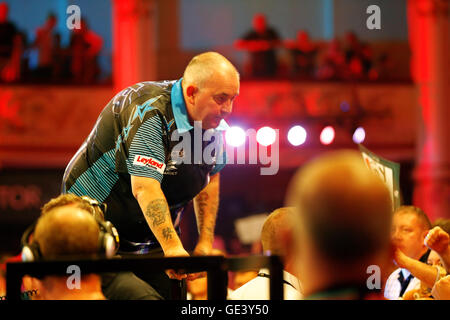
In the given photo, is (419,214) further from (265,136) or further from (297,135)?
(297,135)

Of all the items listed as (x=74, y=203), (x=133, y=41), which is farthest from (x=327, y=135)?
(x=74, y=203)

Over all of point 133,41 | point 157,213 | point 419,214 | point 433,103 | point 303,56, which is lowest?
point 419,214

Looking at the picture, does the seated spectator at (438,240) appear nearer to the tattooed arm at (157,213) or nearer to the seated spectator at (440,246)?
the seated spectator at (440,246)

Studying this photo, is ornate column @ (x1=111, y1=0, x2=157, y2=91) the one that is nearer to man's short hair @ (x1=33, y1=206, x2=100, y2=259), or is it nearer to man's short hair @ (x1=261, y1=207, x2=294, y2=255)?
man's short hair @ (x1=261, y1=207, x2=294, y2=255)

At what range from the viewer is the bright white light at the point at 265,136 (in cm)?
1135

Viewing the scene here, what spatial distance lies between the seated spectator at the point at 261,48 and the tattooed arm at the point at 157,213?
10380 millimetres

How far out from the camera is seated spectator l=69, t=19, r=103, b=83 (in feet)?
40.9

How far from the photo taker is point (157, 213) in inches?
108

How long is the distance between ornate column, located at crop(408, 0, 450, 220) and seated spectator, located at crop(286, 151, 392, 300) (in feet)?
38.8

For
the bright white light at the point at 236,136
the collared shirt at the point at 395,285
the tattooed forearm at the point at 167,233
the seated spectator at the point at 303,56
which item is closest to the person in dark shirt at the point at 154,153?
the tattooed forearm at the point at 167,233

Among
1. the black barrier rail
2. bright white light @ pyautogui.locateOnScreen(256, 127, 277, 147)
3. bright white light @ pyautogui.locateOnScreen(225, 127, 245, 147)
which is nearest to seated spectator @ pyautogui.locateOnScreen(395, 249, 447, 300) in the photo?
the black barrier rail

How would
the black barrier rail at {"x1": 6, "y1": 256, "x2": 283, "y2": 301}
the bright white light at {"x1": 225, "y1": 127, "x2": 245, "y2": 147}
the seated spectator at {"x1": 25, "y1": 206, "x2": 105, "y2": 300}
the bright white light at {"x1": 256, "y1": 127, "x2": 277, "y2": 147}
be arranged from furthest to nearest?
the bright white light at {"x1": 256, "y1": 127, "x2": 277, "y2": 147}
the bright white light at {"x1": 225, "y1": 127, "x2": 245, "y2": 147}
the seated spectator at {"x1": 25, "y1": 206, "x2": 105, "y2": 300}
the black barrier rail at {"x1": 6, "y1": 256, "x2": 283, "y2": 301}

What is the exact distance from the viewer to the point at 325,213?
1305 millimetres

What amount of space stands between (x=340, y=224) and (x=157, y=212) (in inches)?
60.1
